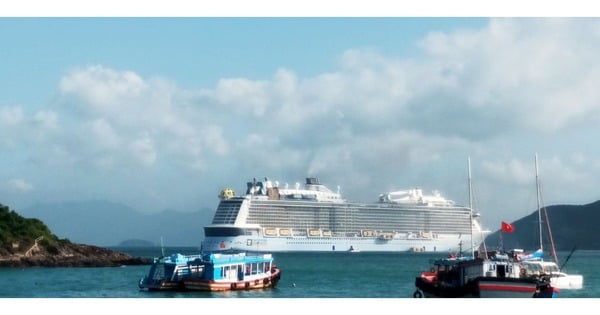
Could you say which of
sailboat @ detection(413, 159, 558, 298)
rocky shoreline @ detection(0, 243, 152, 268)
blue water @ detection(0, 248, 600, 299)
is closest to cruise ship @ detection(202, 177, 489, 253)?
rocky shoreline @ detection(0, 243, 152, 268)

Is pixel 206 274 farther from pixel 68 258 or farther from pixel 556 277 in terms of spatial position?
pixel 68 258

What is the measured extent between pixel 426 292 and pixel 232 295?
→ 7397 mm

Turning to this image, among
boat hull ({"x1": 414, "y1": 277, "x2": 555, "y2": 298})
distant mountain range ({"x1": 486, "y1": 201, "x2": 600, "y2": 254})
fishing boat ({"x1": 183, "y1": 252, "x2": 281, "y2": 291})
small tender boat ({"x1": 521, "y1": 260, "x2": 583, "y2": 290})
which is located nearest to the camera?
boat hull ({"x1": 414, "y1": 277, "x2": 555, "y2": 298})

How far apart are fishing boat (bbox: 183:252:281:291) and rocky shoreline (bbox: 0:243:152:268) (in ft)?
95.3

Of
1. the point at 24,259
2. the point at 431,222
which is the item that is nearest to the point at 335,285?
the point at 24,259

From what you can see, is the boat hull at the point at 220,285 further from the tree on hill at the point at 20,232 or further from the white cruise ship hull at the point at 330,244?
the white cruise ship hull at the point at 330,244

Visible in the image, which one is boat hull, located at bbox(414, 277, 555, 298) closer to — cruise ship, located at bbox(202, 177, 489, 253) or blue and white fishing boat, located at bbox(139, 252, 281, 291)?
blue and white fishing boat, located at bbox(139, 252, 281, 291)

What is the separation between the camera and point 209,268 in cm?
3766

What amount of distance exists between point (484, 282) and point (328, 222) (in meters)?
68.6

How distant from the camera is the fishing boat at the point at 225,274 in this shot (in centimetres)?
3753

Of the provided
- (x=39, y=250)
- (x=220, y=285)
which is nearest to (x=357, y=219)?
(x=39, y=250)

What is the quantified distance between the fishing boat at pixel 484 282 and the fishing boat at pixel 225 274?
7.56 metres

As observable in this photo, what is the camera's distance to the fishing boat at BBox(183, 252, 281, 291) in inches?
1478

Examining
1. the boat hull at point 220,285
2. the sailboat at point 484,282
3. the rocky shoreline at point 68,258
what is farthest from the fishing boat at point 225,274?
the rocky shoreline at point 68,258
